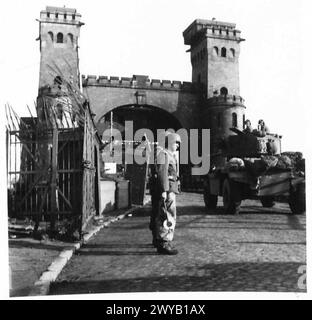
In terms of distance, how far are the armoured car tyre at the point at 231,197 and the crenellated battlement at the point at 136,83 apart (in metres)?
26.0

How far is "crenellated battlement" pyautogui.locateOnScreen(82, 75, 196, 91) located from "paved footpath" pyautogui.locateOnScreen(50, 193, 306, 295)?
28.0m

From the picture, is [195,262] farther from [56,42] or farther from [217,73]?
[217,73]

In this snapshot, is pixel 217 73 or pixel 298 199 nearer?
pixel 298 199

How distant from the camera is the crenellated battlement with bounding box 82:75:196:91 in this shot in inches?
1369

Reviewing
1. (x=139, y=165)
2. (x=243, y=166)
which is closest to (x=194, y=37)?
(x=139, y=165)

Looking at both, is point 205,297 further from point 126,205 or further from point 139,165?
point 139,165

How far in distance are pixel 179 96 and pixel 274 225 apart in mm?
29910

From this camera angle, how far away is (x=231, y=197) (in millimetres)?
10016

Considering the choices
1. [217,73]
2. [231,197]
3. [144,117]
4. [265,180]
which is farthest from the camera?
[144,117]

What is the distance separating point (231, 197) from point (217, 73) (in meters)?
29.7

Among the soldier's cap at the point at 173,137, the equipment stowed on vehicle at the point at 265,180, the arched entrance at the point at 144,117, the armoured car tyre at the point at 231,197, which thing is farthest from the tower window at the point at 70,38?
the soldier's cap at the point at 173,137

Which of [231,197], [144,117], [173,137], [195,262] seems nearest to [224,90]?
[144,117]

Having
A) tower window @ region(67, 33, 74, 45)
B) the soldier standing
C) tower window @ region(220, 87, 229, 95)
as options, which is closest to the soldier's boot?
the soldier standing

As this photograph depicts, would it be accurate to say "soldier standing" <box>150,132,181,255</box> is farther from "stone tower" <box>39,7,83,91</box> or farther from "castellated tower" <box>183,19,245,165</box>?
"castellated tower" <box>183,19,245,165</box>
